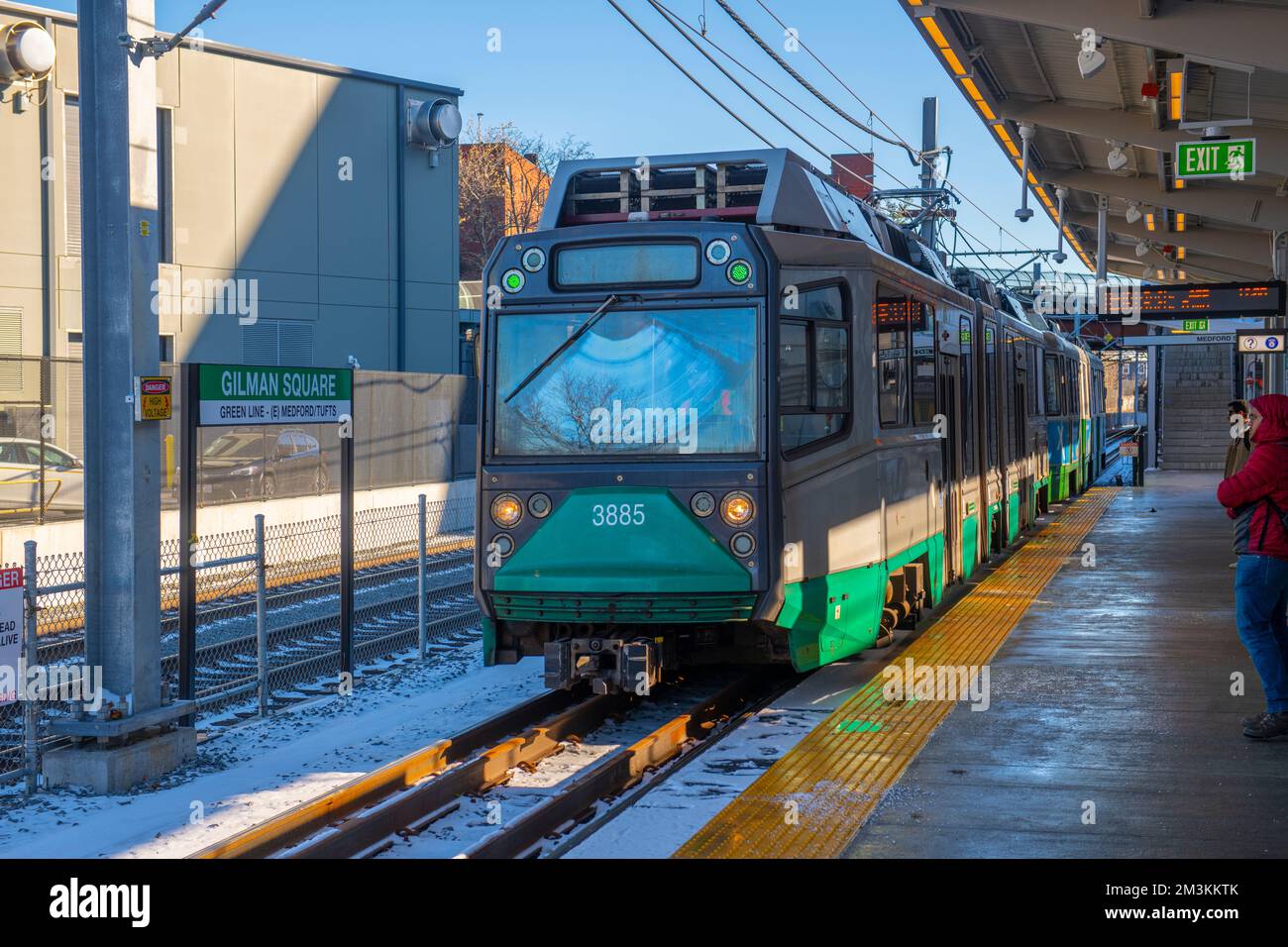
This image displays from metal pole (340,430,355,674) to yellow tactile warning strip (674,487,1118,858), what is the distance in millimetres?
4192

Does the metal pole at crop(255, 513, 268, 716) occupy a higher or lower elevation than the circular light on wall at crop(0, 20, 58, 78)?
lower

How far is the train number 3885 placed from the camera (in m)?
9.14

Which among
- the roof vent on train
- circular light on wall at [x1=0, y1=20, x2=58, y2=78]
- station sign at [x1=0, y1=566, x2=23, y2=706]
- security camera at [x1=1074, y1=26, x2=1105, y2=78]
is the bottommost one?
station sign at [x1=0, y1=566, x2=23, y2=706]

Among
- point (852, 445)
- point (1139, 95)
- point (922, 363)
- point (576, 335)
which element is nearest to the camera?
point (576, 335)

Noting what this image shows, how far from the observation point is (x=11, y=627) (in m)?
8.26

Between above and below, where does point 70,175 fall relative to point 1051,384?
above

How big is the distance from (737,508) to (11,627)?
4280 millimetres

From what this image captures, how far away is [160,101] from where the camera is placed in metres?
28.9

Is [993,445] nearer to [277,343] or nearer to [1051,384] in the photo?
[1051,384]

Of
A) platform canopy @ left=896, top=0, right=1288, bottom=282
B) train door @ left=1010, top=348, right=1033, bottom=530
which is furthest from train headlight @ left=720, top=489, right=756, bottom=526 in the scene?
train door @ left=1010, top=348, right=1033, bottom=530

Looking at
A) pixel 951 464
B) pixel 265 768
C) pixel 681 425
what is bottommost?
pixel 265 768

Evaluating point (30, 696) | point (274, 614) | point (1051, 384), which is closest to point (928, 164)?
point (1051, 384)

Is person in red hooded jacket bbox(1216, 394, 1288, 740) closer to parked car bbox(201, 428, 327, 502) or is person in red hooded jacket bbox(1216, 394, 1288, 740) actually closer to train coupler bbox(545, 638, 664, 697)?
train coupler bbox(545, 638, 664, 697)
